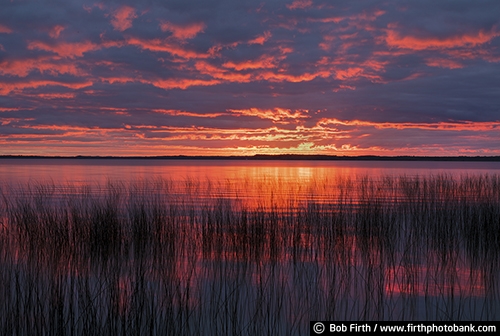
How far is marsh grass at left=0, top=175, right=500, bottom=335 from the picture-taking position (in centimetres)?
497

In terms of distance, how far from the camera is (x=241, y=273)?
22.9 feet

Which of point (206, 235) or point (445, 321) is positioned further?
point (206, 235)

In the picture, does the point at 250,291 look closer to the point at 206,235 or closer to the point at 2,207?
the point at 206,235

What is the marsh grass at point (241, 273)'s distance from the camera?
497 centimetres

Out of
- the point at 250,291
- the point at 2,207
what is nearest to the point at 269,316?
the point at 250,291

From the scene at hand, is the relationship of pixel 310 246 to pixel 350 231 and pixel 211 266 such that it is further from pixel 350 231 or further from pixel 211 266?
pixel 211 266

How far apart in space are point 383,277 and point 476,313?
4.77ft

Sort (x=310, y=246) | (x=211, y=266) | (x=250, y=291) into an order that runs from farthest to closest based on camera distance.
Result: (x=310, y=246) → (x=211, y=266) → (x=250, y=291)

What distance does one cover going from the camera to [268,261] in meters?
7.75

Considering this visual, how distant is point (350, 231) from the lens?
9.53 m

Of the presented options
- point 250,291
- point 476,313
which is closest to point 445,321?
point 476,313

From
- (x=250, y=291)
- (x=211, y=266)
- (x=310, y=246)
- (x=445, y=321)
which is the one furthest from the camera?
(x=310, y=246)

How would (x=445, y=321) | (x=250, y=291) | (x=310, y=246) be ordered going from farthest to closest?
(x=310, y=246), (x=250, y=291), (x=445, y=321)

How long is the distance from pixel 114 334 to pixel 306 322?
92.2 inches
